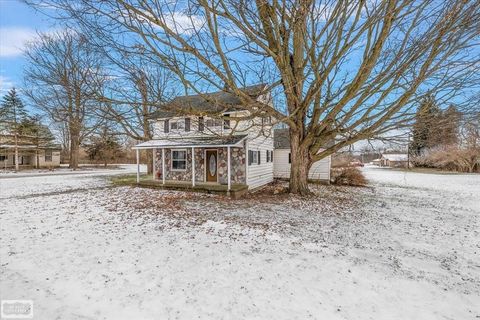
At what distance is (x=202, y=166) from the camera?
13.0m

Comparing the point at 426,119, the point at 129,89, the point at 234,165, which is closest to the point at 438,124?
the point at 426,119

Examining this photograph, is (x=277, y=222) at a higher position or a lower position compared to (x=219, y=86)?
lower

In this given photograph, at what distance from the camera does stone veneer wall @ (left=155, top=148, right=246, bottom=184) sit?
480 inches

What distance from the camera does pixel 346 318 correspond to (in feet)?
8.64

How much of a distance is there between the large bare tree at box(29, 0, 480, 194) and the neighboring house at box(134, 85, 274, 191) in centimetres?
376

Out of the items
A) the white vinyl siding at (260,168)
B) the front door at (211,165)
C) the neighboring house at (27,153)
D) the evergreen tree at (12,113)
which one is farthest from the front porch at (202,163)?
the neighboring house at (27,153)

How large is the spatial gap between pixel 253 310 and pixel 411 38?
7.99 metres

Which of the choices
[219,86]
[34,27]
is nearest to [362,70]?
[219,86]

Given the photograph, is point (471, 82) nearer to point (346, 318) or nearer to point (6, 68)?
point (346, 318)

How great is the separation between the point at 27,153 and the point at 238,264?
3461 cm

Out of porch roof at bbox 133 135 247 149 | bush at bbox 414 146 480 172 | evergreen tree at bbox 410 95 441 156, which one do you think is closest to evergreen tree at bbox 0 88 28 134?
porch roof at bbox 133 135 247 149

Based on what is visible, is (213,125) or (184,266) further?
(213,125)

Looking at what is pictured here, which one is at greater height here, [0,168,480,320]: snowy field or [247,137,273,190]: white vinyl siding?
[247,137,273,190]: white vinyl siding

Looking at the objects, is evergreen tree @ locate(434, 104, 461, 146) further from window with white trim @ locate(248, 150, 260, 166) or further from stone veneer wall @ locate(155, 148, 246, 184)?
stone veneer wall @ locate(155, 148, 246, 184)
